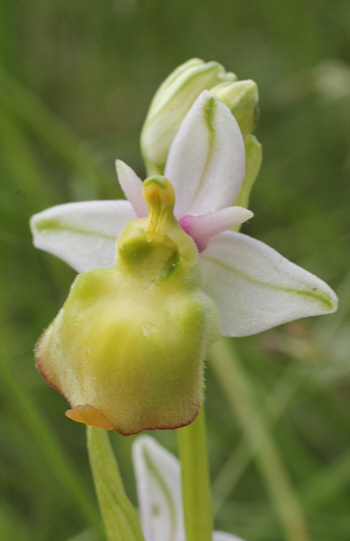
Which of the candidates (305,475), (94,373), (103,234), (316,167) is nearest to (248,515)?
(305,475)

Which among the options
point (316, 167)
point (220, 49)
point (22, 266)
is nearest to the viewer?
point (22, 266)

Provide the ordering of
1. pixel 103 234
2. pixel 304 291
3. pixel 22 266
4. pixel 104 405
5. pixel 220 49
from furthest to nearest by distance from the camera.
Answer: pixel 220 49
pixel 22 266
pixel 103 234
pixel 304 291
pixel 104 405

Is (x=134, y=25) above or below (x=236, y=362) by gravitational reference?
above

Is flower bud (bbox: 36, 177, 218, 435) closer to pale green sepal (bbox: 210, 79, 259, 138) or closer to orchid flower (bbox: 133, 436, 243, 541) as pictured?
pale green sepal (bbox: 210, 79, 259, 138)

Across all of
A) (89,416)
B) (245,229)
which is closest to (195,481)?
(89,416)

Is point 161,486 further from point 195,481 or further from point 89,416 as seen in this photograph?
point 89,416

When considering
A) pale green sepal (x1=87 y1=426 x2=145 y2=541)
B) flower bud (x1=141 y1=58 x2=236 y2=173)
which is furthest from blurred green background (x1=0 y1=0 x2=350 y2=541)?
flower bud (x1=141 y1=58 x2=236 y2=173)

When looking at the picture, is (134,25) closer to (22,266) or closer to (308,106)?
(308,106)
